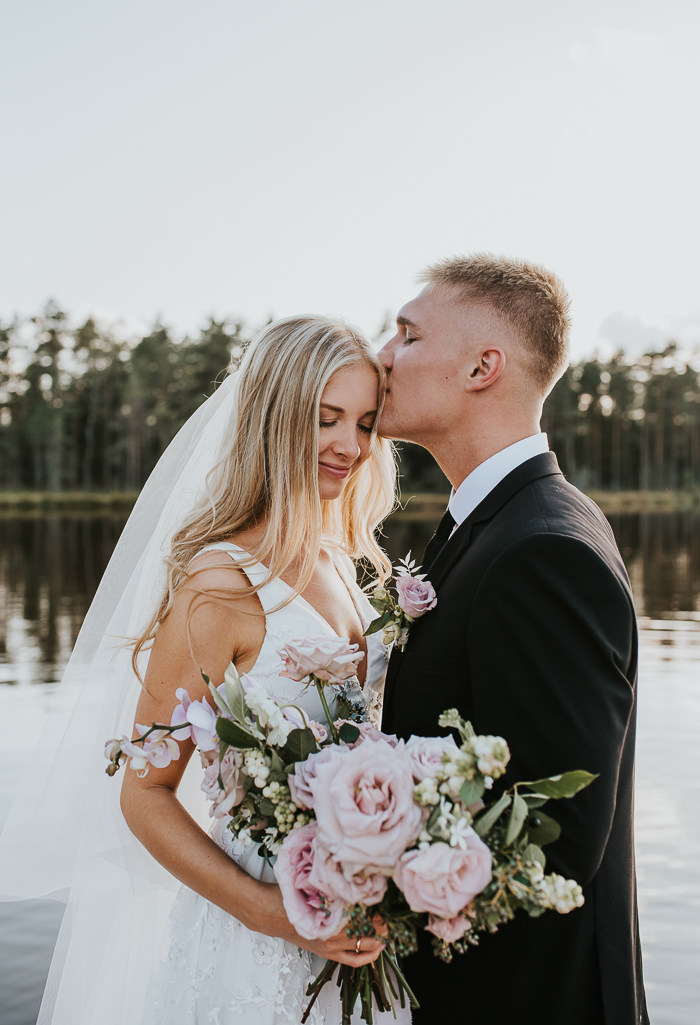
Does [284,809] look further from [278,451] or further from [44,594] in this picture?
[44,594]

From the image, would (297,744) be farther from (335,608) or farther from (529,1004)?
(335,608)

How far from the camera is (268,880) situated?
271 centimetres

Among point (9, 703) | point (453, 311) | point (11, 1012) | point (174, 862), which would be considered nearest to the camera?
point (174, 862)

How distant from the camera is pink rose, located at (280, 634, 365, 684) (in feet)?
7.18

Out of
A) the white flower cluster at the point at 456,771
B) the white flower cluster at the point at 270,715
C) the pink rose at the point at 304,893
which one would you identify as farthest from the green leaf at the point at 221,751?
the white flower cluster at the point at 456,771

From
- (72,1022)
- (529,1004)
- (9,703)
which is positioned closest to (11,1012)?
(72,1022)

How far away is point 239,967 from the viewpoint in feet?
8.71

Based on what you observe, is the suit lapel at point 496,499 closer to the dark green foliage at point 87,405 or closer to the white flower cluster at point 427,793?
the white flower cluster at point 427,793

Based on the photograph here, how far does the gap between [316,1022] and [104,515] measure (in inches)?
2142

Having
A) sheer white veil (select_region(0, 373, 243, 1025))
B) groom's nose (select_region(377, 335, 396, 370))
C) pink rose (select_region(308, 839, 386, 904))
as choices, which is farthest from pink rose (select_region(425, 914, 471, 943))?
groom's nose (select_region(377, 335, 396, 370))

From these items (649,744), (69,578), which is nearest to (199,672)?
(649,744)

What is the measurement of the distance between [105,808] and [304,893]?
4.72ft

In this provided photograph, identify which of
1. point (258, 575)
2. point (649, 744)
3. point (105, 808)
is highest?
point (258, 575)

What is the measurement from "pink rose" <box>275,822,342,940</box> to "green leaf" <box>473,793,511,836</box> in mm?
357
